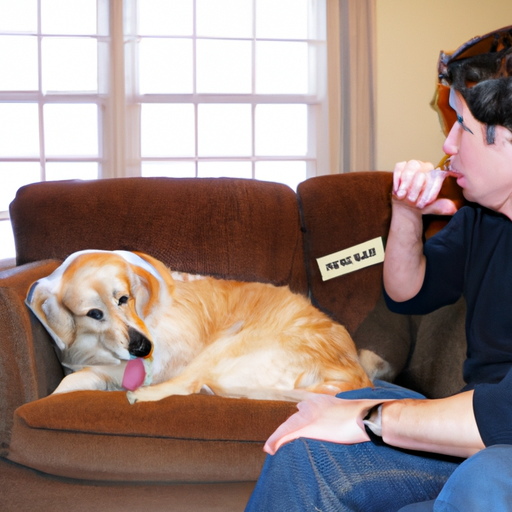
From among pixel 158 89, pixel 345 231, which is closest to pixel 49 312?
pixel 345 231

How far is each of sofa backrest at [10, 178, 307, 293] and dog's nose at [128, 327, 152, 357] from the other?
0.26 metres

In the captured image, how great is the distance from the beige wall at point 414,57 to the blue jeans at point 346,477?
261cm

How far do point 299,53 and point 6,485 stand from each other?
272 centimetres

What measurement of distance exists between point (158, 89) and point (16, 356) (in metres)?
2.13

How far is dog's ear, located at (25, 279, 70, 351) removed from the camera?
156 centimetres

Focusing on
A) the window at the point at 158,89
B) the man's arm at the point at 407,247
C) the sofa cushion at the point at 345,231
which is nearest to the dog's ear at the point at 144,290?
the sofa cushion at the point at 345,231

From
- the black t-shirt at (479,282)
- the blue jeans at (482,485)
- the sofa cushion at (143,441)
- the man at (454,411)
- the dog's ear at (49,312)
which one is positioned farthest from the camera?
the dog's ear at (49,312)

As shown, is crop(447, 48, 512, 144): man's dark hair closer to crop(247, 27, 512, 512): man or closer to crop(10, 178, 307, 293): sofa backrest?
crop(247, 27, 512, 512): man

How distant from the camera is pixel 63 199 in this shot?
1.87 meters

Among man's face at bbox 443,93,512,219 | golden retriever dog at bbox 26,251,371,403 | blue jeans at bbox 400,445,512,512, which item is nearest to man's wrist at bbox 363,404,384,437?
blue jeans at bbox 400,445,512,512

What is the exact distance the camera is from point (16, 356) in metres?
1.47

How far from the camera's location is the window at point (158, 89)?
3131mm

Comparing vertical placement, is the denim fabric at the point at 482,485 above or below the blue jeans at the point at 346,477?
above

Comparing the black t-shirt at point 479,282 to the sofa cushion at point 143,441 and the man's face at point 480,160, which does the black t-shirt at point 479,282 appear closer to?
the man's face at point 480,160
